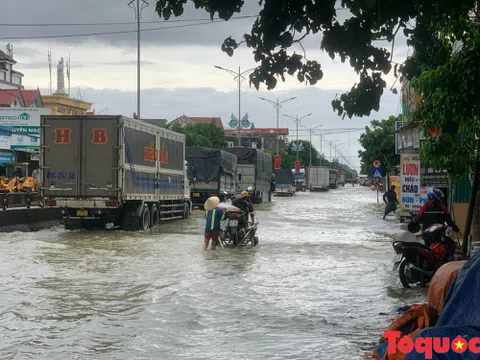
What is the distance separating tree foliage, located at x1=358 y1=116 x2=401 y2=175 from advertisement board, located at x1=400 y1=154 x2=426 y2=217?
20359 millimetres

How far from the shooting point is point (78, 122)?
797 inches

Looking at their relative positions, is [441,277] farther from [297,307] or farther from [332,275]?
[332,275]

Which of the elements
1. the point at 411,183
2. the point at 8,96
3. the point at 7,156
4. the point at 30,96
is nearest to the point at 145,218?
the point at 411,183

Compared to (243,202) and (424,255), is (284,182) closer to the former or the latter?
(243,202)

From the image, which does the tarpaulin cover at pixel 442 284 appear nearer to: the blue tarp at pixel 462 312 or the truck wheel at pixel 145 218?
the blue tarp at pixel 462 312

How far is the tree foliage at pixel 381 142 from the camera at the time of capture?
46.6 m

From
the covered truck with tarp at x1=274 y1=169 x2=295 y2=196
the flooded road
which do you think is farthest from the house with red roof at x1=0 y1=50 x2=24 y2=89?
the flooded road

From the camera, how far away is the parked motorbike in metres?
10.8

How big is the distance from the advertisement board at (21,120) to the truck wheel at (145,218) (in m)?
24.2

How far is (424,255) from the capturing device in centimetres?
1076

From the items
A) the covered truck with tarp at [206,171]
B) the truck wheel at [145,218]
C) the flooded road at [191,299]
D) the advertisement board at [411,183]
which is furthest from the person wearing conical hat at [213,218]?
the covered truck with tarp at [206,171]

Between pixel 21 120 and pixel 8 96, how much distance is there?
594 inches

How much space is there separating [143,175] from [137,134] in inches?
54.2

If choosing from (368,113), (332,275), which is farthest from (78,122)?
(368,113)
